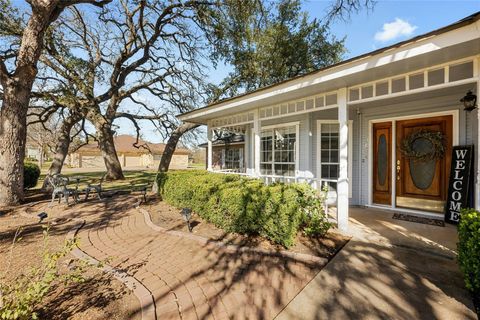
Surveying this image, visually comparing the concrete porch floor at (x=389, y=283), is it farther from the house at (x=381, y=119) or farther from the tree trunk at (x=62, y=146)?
the tree trunk at (x=62, y=146)

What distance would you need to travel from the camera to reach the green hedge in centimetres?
374

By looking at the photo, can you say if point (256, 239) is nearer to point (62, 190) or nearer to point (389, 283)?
point (389, 283)

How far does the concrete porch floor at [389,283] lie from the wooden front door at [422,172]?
A: 147 centimetres

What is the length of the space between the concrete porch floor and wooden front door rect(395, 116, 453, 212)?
4.82 ft

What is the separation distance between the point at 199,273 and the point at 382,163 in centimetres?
547

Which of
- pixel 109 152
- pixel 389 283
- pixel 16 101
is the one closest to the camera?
pixel 389 283

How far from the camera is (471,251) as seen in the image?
228cm

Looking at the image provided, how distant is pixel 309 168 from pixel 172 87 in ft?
35.3

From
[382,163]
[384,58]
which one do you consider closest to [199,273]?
[384,58]

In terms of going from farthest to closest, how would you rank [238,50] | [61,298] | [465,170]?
[238,50], [465,170], [61,298]

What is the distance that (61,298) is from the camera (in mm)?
2533

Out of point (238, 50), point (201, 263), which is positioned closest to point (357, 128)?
point (201, 263)

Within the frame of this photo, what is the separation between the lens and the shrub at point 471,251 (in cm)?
222

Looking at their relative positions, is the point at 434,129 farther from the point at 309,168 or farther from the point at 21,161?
the point at 21,161
